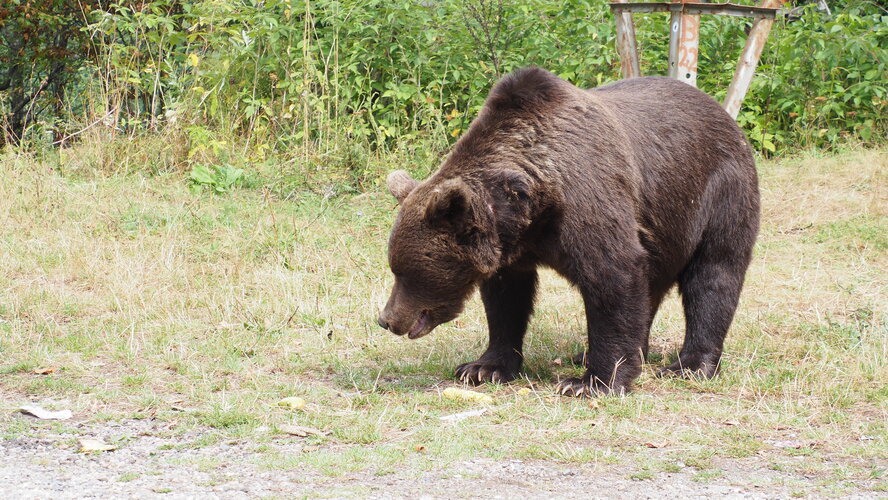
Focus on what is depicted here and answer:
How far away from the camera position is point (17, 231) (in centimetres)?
832

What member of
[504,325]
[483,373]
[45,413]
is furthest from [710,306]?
[45,413]

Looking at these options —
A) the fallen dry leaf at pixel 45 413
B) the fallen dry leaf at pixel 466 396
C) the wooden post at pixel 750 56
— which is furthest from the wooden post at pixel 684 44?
the fallen dry leaf at pixel 45 413

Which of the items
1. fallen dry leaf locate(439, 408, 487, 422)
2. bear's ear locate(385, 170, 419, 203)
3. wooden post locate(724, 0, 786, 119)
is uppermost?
wooden post locate(724, 0, 786, 119)

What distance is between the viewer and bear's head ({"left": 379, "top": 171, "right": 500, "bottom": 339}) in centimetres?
502

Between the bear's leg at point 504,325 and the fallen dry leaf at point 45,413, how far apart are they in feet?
6.96

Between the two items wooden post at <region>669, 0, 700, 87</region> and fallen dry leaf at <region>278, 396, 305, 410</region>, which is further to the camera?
wooden post at <region>669, 0, 700, 87</region>

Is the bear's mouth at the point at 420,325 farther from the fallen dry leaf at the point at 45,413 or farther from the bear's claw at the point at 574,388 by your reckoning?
the fallen dry leaf at the point at 45,413

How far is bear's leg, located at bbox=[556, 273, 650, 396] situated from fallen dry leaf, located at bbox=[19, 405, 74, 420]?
2500 millimetres

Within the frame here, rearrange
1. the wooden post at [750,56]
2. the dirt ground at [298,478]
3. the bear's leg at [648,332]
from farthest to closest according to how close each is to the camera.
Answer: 1. the wooden post at [750,56]
2. the bear's leg at [648,332]
3. the dirt ground at [298,478]

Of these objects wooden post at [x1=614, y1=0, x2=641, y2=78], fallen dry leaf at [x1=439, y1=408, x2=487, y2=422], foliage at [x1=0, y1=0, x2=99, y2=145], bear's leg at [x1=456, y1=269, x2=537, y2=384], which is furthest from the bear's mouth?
foliage at [x1=0, y1=0, x2=99, y2=145]

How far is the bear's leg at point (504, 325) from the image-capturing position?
5707 millimetres

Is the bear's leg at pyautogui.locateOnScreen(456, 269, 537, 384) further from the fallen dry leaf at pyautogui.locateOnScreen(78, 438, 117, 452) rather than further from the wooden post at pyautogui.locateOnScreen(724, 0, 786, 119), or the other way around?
the wooden post at pyautogui.locateOnScreen(724, 0, 786, 119)

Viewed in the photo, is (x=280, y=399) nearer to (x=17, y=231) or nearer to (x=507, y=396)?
(x=507, y=396)

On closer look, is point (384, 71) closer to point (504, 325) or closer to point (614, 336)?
point (504, 325)
